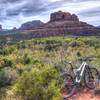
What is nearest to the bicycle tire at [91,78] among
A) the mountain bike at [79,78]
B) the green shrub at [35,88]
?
the mountain bike at [79,78]

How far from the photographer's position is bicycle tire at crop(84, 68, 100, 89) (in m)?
8.68

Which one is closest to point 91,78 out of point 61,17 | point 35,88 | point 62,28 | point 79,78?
point 79,78

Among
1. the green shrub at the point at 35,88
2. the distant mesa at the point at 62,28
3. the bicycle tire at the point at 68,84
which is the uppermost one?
the green shrub at the point at 35,88

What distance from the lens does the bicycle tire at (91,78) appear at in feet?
28.5

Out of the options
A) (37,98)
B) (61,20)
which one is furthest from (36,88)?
(61,20)

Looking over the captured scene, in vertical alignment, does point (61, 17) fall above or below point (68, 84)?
above

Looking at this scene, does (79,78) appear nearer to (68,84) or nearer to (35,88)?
(68,84)

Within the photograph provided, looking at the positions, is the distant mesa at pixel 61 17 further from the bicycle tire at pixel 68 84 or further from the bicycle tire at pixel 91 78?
the bicycle tire at pixel 68 84

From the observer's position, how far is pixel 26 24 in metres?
173

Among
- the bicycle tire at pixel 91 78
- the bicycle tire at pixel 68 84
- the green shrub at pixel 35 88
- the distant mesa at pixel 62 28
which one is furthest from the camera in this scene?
the distant mesa at pixel 62 28

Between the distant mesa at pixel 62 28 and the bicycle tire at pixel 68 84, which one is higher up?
the bicycle tire at pixel 68 84

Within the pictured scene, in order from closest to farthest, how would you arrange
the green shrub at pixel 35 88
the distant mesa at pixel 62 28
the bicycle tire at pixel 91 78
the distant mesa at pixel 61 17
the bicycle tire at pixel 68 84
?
the green shrub at pixel 35 88 → the bicycle tire at pixel 68 84 → the bicycle tire at pixel 91 78 → the distant mesa at pixel 62 28 → the distant mesa at pixel 61 17

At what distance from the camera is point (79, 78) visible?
27.3 feet

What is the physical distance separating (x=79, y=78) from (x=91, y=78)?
68 cm
